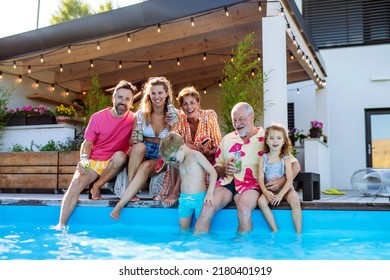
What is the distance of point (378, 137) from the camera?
1016 cm

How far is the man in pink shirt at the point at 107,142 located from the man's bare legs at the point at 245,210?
4.20 feet

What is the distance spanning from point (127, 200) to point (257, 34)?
4501 millimetres

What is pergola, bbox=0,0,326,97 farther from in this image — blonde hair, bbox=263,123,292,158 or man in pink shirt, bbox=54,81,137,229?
blonde hair, bbox=263,123,292,158

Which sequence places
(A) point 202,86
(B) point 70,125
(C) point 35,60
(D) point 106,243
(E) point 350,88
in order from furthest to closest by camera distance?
1. (A) point 202,86
2. (E) point 350,88
3. (C) point 35,60
4. (B) point 70,125
5. (D) point 106,243

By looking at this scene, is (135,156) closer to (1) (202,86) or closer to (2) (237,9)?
(2) (237,9)

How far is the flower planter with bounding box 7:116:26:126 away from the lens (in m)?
7.72

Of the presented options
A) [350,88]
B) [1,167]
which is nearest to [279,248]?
[1,167]

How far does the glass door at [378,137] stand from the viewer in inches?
394

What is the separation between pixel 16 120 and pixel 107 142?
362 centimetres

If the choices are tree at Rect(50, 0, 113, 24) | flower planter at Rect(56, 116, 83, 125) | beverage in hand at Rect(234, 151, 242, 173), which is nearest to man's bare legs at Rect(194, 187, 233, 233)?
beverage in hand at Rect(234, 151, 242, 173)

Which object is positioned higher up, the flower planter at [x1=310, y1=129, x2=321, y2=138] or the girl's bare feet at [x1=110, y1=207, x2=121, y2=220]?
the flower planter at [x1=310, y1=129, x2=321, y2=138]

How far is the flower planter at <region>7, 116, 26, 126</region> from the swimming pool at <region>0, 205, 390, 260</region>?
124 inches
